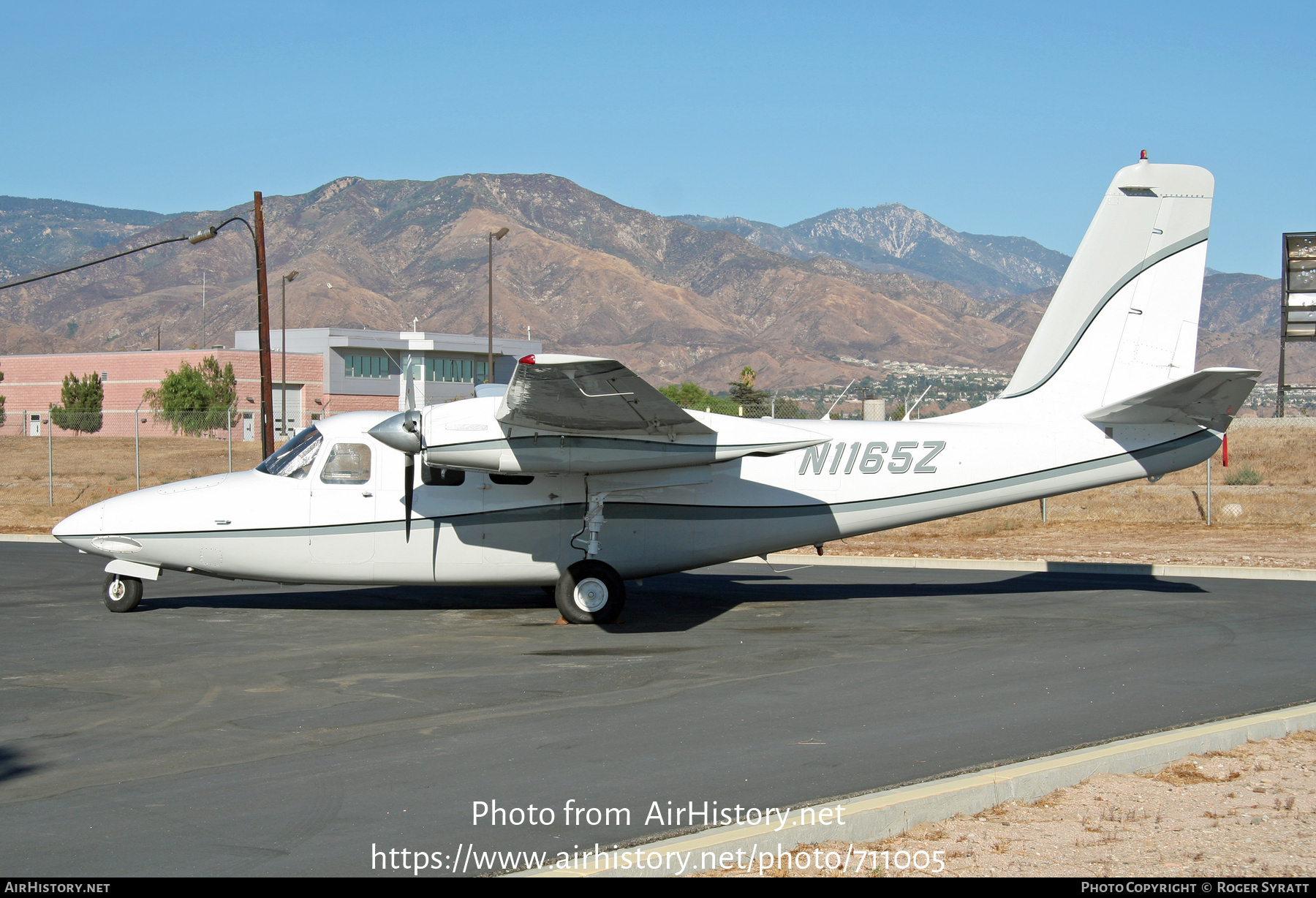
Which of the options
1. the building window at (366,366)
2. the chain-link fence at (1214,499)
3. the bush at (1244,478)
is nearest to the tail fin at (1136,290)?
the chain-link fence at (1214,499)

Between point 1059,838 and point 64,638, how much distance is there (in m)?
11.4

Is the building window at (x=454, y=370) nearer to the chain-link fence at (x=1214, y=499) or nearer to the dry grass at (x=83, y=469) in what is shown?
the dry grass at (x=83, y=469)

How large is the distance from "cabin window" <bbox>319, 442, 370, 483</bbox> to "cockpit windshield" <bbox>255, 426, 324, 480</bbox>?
234mm

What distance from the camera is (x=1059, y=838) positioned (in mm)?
5621

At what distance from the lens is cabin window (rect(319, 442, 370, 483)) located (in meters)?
14.2

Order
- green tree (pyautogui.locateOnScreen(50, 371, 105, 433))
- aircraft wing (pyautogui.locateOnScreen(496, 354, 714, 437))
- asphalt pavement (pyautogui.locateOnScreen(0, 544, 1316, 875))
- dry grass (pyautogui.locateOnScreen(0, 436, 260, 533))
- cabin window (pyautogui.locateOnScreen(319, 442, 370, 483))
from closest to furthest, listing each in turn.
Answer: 1. asphalt pavement (pyautogui.locateOnScreen(0, 544, 1316, 875))
2. aircraft wing (pyautogui.locateOnScreen(496, 354, 714, 437))
3. cabin window (pyautogui.locateOnScreen(319, 442, 370, 483))
4. dry grass (pyautogui.locateOnScreen(0, 436, 260, 533))
5. green tree (pyautogui.locateOnScreen(50, 371, 105, 433))

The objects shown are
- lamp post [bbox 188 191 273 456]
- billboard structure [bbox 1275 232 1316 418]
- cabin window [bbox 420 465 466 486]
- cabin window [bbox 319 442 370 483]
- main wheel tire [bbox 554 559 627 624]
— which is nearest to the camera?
main wheel tire [bbox 554 559 627 624]

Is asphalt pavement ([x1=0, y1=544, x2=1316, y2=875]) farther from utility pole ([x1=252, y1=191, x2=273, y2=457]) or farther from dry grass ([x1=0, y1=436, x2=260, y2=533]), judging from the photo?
dry grass ([x1=0, y1=436, x2=260, y2=533])

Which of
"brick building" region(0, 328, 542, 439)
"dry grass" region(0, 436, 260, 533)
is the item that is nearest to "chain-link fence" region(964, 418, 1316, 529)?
"dry grass" region(0, 436, 260, 533)

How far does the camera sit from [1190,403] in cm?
1373

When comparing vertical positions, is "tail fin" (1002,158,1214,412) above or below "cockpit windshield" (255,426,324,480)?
above

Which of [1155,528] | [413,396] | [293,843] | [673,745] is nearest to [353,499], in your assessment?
[413,396]

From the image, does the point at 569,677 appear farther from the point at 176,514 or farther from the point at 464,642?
the point at 176,514

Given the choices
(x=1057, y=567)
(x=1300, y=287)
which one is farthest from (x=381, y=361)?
(x=1057, y=567)
